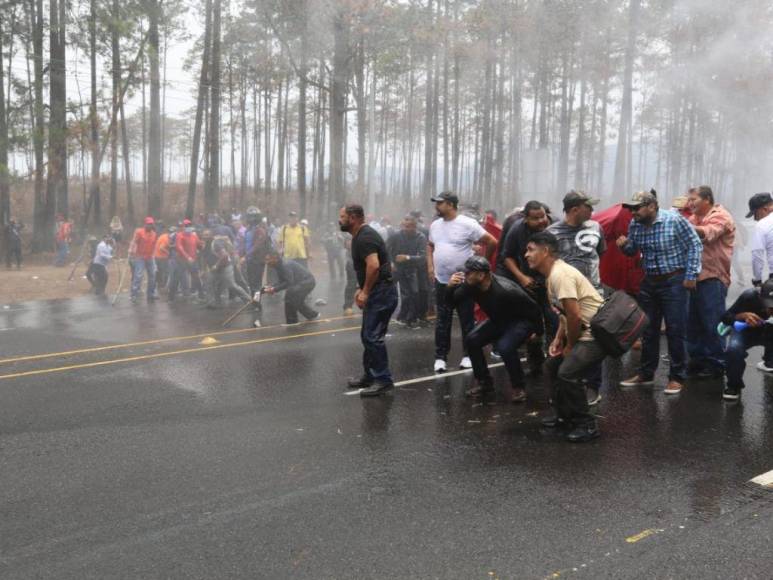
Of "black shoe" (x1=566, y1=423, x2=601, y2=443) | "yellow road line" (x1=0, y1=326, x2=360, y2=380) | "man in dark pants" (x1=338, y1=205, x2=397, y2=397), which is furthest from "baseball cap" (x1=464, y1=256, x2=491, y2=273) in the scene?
"yellow road line" (x1=0, y1=326, x2=360, y2=380)

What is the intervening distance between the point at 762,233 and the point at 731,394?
176 cm

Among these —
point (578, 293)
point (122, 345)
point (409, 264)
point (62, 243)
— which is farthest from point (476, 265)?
point (62, 243)

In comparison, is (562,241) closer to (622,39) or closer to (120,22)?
(120,22)

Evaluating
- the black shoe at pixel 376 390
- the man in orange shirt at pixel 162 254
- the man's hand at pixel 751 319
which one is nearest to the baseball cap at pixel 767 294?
the man's hand at pixel 751 319

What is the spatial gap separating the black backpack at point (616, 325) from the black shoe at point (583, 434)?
52cm

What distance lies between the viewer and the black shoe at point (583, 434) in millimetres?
4699

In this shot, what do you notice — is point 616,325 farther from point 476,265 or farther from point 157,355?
point 157,355

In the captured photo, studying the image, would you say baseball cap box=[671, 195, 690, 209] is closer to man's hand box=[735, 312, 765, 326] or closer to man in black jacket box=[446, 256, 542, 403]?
man's hand box=[735, 312, 765, 326]

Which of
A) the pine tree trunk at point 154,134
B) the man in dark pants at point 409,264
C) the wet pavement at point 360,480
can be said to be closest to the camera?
the wet pavement at point 360,480

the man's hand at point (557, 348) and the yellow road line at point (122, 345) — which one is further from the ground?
the man's hand at point (557, 348)

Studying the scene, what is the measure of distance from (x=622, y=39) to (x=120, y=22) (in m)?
18.8

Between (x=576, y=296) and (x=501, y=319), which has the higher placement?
(x=576, y=296)

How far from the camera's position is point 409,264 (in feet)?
34.0

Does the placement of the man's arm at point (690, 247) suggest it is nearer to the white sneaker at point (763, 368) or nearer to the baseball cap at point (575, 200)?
the baseball cap at point (575, 200)
